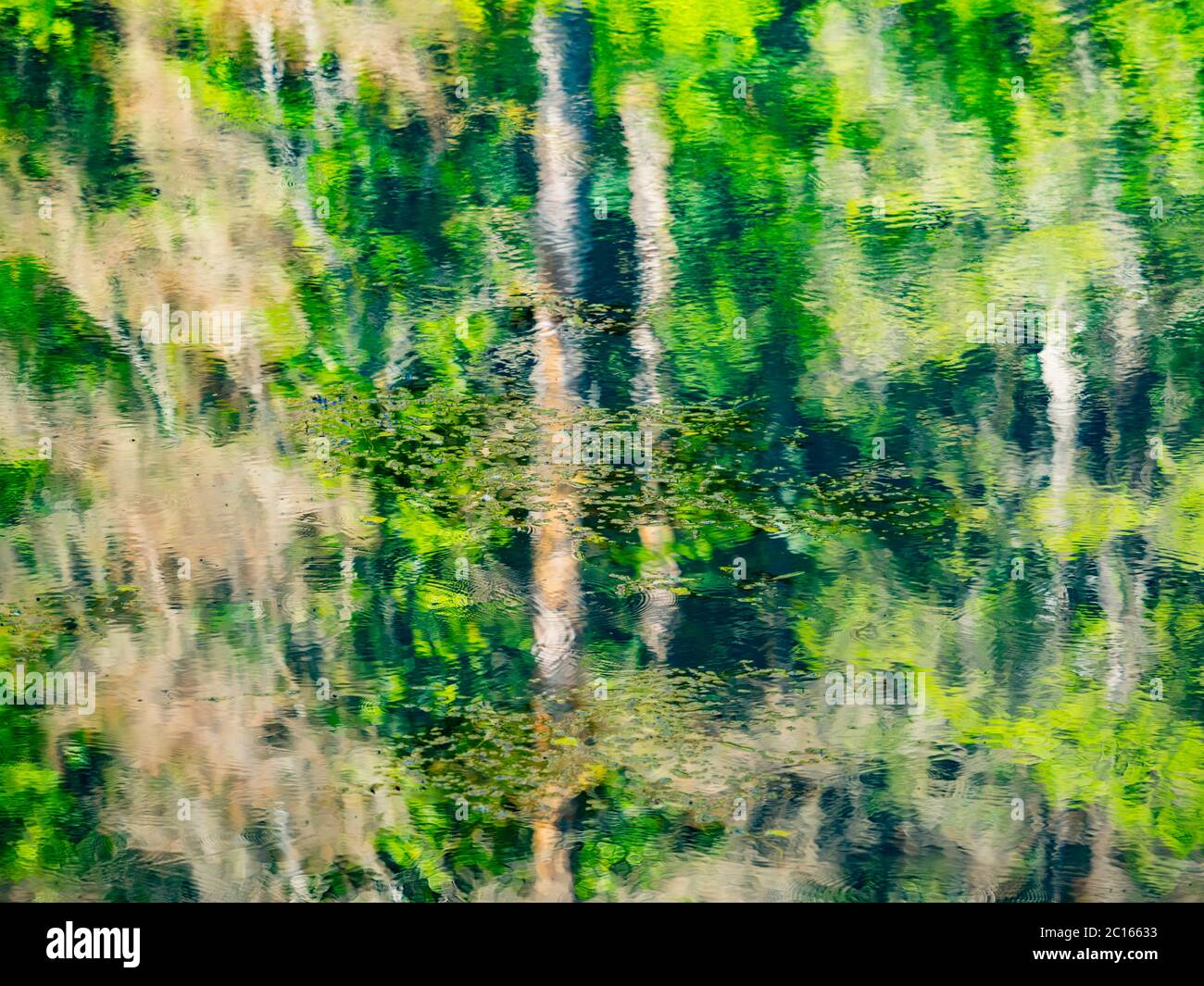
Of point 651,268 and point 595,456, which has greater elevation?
point 651,268

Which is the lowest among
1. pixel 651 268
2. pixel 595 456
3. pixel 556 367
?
pixel 595 456

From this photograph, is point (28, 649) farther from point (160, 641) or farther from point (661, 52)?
point (661, 52)

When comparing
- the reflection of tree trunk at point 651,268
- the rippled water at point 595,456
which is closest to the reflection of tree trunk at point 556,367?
the rippled water at point 595,456

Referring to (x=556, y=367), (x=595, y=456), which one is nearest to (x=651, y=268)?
(x=556, y=367)

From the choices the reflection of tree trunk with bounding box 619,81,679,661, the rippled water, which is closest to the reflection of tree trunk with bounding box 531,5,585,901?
the rippled water

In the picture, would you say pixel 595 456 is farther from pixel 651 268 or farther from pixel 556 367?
pixel 651 268

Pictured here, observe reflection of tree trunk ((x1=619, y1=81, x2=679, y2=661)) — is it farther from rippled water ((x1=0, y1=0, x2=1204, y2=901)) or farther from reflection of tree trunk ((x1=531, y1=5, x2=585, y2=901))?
reflection of tree trunk ((x1=531, y1=5, x2=585, y2=901))
